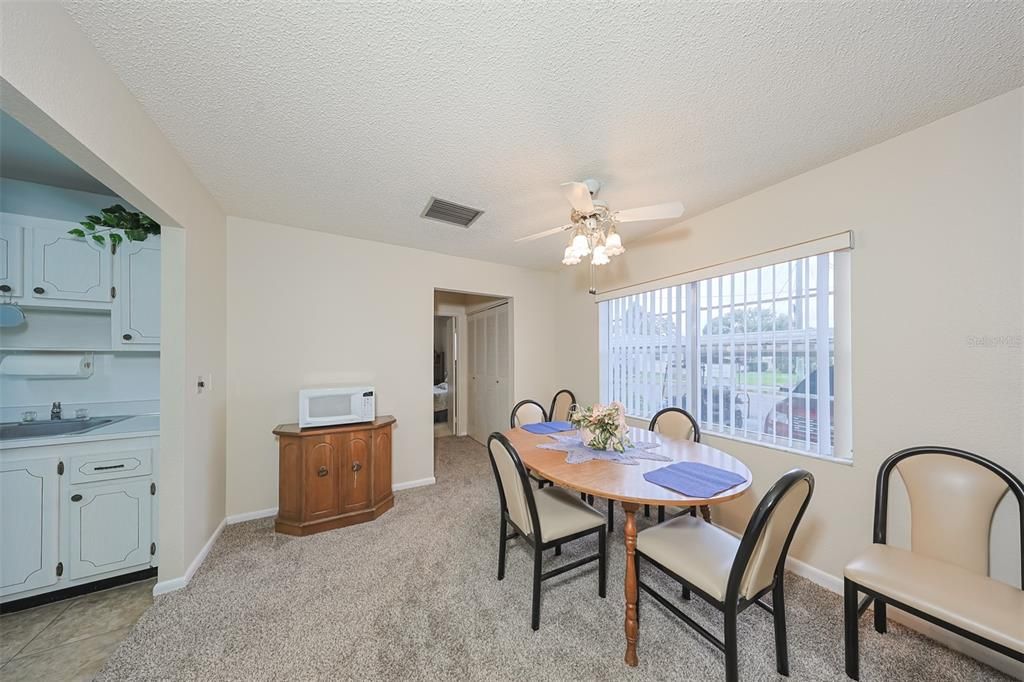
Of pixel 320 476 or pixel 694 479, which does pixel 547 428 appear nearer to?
pixel 694 479

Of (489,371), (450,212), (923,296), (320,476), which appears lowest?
(320,476)

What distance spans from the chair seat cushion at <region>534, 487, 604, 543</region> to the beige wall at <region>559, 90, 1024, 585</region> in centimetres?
139

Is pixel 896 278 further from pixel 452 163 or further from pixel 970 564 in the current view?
pixel 452 163

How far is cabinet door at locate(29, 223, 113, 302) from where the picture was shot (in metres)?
2.00

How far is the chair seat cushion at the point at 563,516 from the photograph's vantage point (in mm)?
1707

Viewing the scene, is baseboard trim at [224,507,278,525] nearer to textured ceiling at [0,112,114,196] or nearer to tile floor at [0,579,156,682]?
tile floor at [0,579,156,682]

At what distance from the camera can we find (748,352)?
2.39m

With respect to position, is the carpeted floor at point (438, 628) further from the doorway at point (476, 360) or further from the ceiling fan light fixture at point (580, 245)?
the doorway at point (476, 360)

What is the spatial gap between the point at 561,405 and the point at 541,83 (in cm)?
304

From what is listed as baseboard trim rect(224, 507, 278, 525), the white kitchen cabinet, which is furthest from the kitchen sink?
baseboard trim rect(224, 507, 278, 525)

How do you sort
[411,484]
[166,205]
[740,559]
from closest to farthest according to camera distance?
[740,559], [166,205], [411,484]

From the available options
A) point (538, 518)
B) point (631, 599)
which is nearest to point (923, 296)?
point (631, 599)

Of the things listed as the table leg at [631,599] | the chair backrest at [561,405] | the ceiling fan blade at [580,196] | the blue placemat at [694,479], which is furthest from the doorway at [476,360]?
the table leg at [631,599]

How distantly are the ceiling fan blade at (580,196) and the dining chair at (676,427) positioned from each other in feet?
5.58
